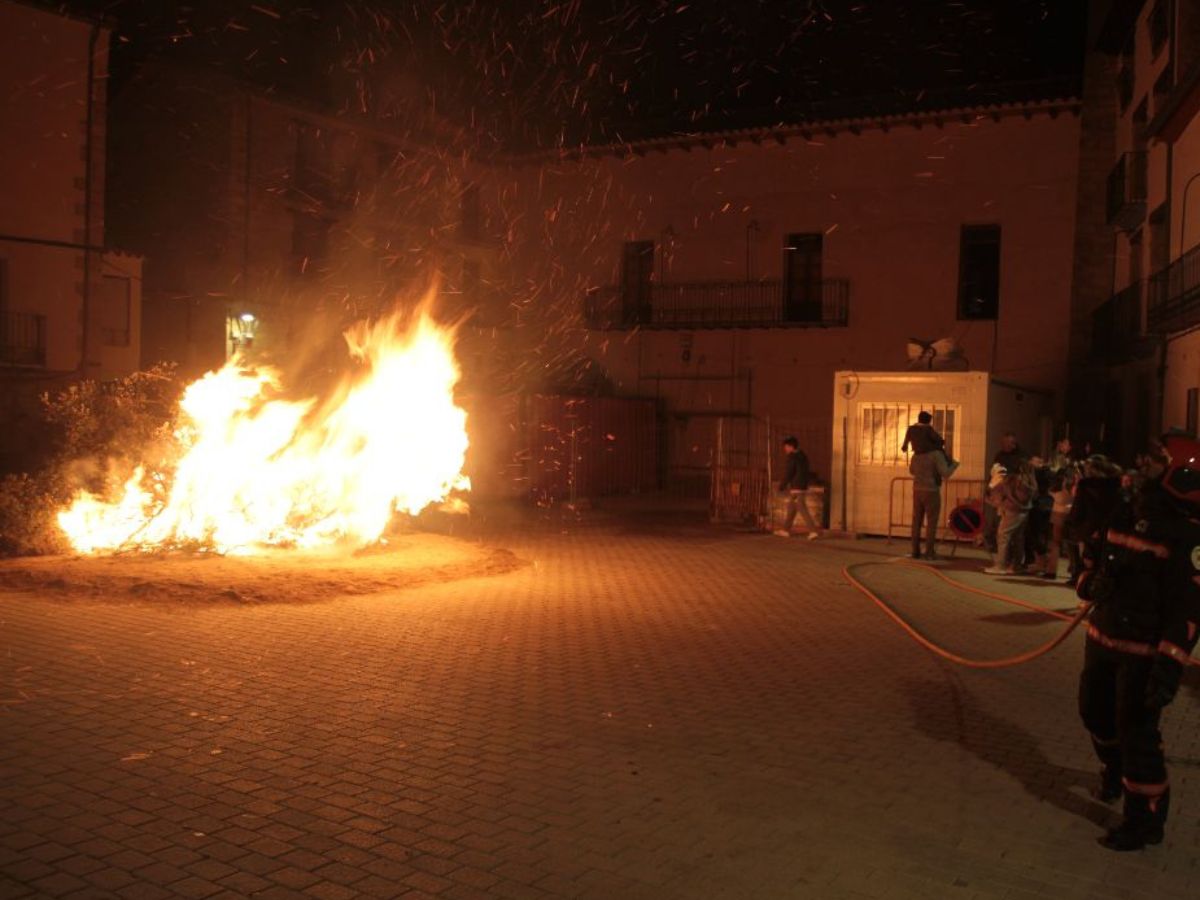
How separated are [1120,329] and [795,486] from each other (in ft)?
29.1

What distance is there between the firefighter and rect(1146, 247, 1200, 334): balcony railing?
11.7 m

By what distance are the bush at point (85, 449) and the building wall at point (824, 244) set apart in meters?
16.2

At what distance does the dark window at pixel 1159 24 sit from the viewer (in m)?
19.8

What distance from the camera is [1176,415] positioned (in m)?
17.3

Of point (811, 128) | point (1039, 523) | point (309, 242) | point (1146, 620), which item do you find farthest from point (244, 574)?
point (309, 242)

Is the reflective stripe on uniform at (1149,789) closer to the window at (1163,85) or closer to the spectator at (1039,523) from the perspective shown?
the spectator at (1039,523)

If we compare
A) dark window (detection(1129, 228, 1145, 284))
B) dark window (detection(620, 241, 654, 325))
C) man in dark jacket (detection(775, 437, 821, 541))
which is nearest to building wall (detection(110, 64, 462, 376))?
dark window (detection(620, 241, 654, 325))

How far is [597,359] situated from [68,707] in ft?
77.7

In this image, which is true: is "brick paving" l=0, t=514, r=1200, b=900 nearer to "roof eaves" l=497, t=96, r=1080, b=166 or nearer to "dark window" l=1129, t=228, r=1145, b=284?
"dark window" l=1129, t=228, r=1145, b=284

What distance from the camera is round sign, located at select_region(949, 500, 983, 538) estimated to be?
1538cm

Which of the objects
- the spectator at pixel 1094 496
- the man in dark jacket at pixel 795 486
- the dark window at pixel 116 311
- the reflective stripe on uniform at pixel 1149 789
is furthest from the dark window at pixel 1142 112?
the dark window at pixel 116 311

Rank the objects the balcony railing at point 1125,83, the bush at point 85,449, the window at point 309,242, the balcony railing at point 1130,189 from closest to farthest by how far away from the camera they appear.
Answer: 1. the bush at point 85,449
2. the balcony railing at point 1130,189
3. the balcony railing at point 1125,83
4. the window at point 309,242

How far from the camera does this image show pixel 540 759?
5.86m

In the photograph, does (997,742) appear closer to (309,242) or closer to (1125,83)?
(1125,83)
